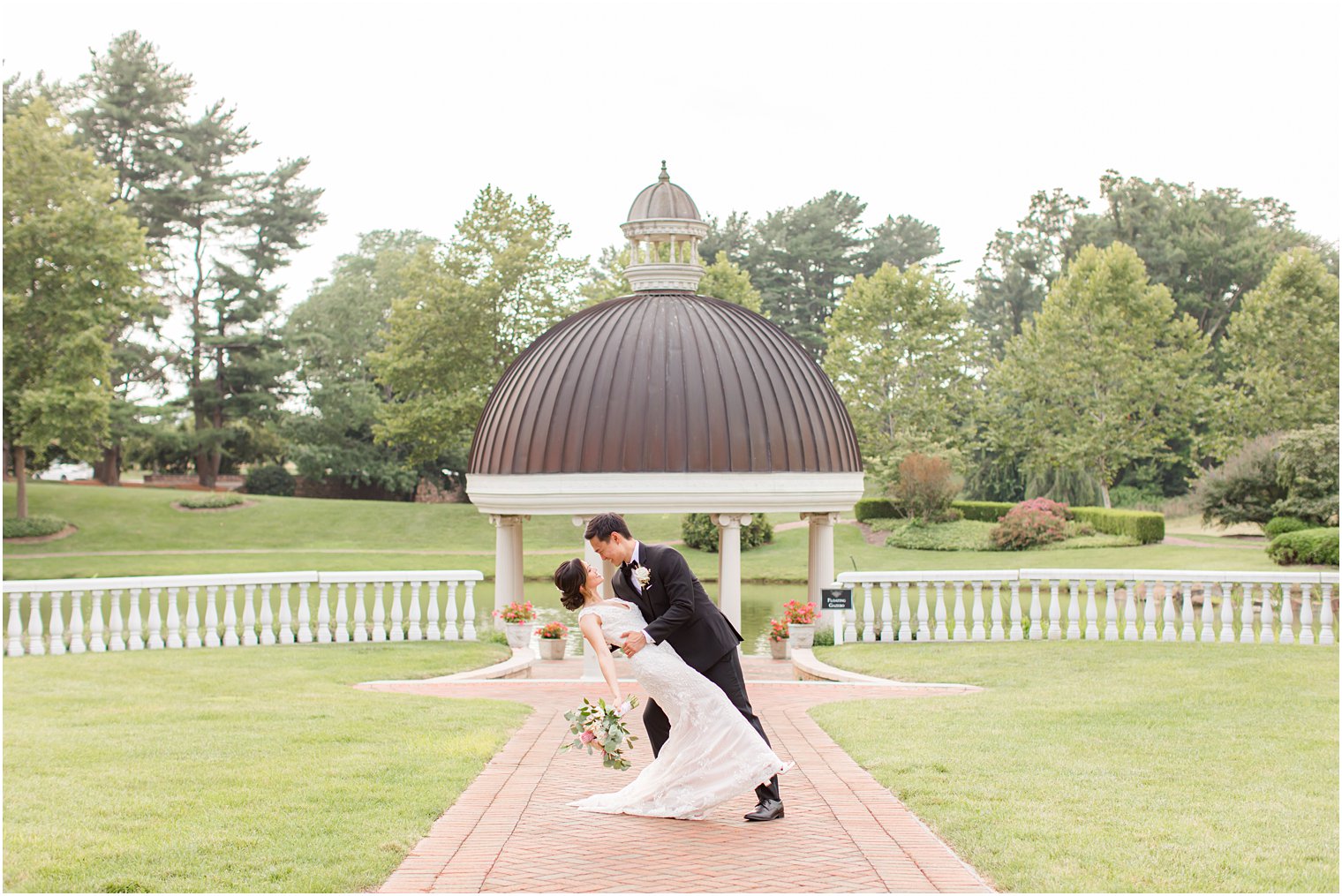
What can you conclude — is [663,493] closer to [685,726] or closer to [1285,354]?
[685,726]

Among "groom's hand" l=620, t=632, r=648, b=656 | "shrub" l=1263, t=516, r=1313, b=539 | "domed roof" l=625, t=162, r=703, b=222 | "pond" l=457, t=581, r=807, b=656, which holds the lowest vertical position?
"pond" l=457, t=581, r=807, b=656

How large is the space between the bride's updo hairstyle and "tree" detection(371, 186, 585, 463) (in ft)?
115

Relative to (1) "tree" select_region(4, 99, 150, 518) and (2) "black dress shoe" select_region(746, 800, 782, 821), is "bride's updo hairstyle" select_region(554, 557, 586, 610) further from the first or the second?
(1) "tree" select_region(4, 99, 150, 518)

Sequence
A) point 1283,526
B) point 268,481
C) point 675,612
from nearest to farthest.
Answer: point 675,612 < point 1283,526 < point 268,481

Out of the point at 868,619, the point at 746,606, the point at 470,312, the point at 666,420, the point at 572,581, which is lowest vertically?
the point at 746,606

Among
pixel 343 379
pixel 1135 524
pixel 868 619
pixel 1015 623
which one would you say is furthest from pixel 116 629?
pixel 343 379

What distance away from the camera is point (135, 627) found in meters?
16.4

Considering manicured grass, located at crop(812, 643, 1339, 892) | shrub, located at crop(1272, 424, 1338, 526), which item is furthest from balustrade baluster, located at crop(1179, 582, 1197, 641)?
shrub, located at crop(1272, 424, 1338, 526)

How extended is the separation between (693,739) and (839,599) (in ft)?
31.1

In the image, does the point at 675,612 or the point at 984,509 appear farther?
the point at 984,509

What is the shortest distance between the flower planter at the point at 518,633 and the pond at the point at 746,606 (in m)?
1.99

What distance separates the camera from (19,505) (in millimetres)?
39062

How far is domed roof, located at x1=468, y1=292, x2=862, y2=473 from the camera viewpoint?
1531 cm

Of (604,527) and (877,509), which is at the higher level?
(604,527)
